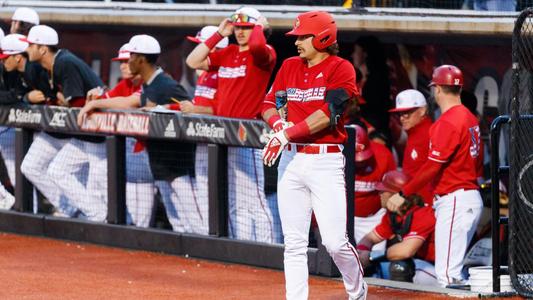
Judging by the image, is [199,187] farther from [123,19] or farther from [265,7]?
[123,19]

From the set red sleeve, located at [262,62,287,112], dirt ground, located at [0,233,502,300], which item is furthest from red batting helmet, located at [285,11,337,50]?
dirt ground, located at [0,233,502,300]

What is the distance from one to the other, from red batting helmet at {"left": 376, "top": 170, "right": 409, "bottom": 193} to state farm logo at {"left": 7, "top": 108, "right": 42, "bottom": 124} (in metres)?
3.24

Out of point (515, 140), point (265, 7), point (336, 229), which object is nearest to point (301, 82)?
point (336, 229)

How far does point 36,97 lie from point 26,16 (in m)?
1.44

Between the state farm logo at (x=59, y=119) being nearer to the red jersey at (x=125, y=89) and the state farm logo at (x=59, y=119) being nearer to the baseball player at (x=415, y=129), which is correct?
the red jersey at (x=125, y=89)

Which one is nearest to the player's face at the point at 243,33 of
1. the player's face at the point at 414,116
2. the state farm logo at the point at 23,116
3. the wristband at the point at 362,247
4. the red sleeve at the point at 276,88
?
the player's face at the point at 414,116

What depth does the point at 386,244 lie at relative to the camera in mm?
10406

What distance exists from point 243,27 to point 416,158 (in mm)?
1753

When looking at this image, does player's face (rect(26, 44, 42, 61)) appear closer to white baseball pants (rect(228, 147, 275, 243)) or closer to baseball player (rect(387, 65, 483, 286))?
white baseball pants (rect(228, 147, 275, 243))

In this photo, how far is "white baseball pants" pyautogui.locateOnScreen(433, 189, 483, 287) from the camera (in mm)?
9273

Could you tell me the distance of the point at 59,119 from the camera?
11078 mm

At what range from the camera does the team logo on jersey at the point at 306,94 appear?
739 cm

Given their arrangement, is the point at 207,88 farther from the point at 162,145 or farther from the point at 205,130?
the point at 205,130

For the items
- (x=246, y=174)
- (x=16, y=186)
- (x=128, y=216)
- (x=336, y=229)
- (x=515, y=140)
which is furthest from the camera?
(x=16, y=186)
